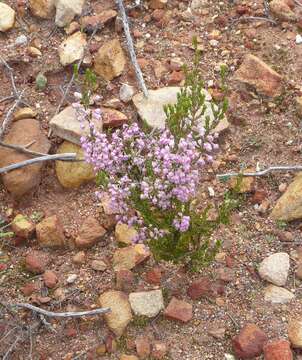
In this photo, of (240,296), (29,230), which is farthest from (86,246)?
(240,296)

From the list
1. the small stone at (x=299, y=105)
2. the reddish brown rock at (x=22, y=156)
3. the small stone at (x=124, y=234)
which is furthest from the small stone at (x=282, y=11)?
the small stone at (x=124, y=234)

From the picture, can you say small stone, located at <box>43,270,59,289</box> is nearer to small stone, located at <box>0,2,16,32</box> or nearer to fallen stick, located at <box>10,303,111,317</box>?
fallen stick, located at <box>10,303,111,317</box>

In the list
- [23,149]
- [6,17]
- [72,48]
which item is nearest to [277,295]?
[23,149]

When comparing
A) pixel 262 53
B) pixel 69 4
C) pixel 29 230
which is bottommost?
pixel 29 230

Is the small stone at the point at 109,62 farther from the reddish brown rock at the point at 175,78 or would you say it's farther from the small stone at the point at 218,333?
the small stone at the point at 218,333

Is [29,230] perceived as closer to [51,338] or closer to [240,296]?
→ [51,338]
